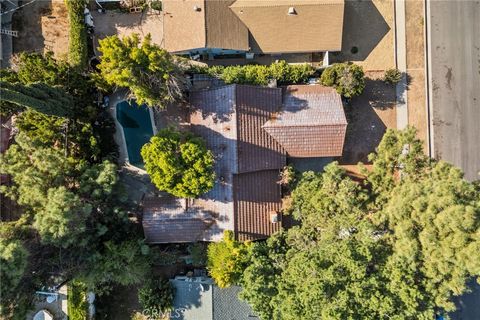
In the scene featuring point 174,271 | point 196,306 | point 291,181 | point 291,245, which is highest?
point 291,181

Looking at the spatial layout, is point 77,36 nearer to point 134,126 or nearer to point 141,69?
point 141,69

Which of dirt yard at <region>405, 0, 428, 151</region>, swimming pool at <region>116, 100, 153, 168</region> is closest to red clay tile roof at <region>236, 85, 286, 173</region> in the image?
swimming pool at <region>116, 100, 153, 168</region>

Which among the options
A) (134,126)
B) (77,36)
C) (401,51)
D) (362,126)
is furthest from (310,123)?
(77,36)

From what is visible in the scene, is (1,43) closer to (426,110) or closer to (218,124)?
(218,124)

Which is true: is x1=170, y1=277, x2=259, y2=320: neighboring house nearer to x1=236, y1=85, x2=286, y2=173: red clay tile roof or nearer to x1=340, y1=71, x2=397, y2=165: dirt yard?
x1=236, y1=85, x2=286, y2=173: red clay tile roof

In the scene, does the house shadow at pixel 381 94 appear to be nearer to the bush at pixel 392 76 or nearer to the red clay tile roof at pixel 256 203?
the bush at pixel 392 76

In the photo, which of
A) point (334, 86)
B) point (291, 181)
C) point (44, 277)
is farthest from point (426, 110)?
point (44, 277)
